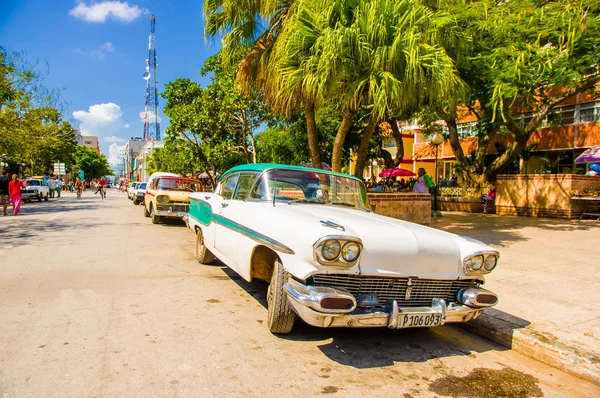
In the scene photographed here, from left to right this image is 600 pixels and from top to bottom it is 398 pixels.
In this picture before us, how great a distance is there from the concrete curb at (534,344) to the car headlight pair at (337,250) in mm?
1964

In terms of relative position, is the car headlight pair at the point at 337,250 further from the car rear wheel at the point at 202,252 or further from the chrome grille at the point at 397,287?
the car rear wheel at the point at 202,252

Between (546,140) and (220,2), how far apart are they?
21704 millimetres

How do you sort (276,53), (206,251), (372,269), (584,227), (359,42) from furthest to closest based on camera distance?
1. (584,227)
2. (276,53)
3. (359,42)
4. (206,251)
5. (372,269)

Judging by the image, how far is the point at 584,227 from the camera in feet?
39.3

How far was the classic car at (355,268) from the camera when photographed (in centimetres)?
334

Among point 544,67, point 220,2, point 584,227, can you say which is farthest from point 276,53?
point 584,227

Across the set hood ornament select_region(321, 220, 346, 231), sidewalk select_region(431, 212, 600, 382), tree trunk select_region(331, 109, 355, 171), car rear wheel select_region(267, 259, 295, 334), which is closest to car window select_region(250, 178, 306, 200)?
car rear wheel select_region(267, 259, 295, 334)

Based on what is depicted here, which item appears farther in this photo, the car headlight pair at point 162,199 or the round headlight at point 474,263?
the car headlight pair at point 162,199

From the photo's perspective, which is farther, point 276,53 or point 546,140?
point 546,140

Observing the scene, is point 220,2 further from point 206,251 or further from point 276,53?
point 206,251

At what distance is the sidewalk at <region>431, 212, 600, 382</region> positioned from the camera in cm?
376

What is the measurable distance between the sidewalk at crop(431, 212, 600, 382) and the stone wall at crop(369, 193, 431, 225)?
1.66m

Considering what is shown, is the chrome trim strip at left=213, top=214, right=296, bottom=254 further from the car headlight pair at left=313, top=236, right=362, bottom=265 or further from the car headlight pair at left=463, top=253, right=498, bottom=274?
the car headlight pair at left=463, top=253, right=498, bottom=274

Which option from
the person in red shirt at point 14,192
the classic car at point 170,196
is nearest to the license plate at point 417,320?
the classic car at point 170,196
